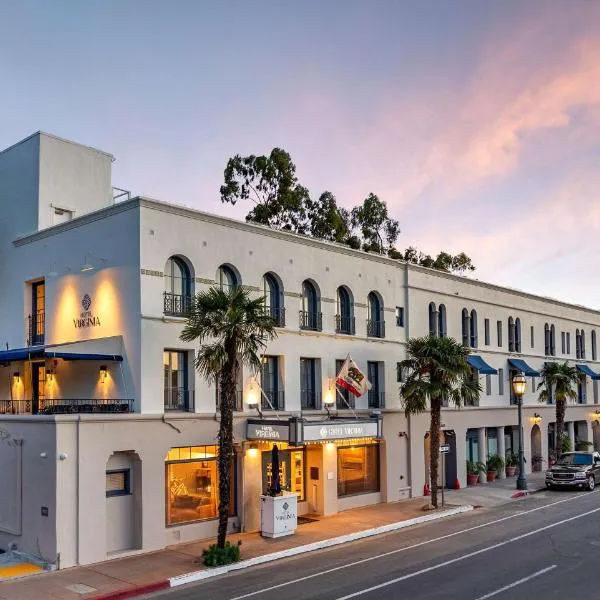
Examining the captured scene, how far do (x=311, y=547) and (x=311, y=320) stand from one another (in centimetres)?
949

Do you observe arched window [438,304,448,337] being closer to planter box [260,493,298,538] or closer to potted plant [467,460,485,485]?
potted plant [467,460,485,485]

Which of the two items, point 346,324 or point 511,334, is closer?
point 346,324

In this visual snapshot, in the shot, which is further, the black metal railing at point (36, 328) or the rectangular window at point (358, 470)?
the rectangular window at point (358, 470)

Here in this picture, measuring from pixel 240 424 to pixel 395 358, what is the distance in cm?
998

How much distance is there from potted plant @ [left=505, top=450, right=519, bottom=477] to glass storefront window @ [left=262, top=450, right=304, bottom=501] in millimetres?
16243

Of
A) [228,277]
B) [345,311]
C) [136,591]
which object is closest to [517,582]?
[136,591]

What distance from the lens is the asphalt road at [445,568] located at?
55.2ft

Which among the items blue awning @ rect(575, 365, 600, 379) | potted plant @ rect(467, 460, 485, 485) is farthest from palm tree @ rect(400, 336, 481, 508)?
blue awning @ rect(575, 365, 600, 379)

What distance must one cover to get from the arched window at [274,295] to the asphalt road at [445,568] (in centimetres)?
855

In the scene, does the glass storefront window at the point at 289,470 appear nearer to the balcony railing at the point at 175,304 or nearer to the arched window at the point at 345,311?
the arched window at the point at 345,311

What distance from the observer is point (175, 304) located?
24.0 meters

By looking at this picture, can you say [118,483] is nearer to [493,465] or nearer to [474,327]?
[493,465]

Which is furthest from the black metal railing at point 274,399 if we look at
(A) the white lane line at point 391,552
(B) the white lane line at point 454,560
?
(B) the white lane line at point 454,560

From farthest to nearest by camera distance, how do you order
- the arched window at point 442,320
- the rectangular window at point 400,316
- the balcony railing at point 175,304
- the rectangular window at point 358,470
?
1. the arched window at point 442,320
2. the rectangular window at point 400,316
3. the rectangular window at point 358,470
4. the balcony railing at point 175,304
